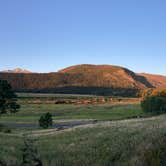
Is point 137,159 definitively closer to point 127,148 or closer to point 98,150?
point 127,148

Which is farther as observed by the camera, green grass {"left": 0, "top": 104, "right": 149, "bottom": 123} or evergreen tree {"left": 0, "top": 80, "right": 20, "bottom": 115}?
green grass {"left": 0, "top": 104, "right": 149, "bottom": 123}

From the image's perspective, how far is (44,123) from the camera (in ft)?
166

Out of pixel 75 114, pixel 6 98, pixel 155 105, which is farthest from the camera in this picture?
pixel 75 114

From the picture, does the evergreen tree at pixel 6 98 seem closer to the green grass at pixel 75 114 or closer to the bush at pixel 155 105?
the green grass at pixel 75 114

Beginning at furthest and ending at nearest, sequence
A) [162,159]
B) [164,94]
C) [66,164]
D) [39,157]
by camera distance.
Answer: [164,94], [39,157], [66,164], [162,159]

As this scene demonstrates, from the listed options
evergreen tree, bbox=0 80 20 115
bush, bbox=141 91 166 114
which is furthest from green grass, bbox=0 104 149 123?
evergreen tree, bbox=0 80 20 115

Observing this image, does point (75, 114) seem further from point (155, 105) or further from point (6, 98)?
point (6, 98)

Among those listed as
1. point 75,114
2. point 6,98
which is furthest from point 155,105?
point 6,98

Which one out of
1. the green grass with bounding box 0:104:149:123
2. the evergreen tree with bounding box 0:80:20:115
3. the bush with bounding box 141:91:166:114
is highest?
the evergreen tree with bounding box 0:80:20:115

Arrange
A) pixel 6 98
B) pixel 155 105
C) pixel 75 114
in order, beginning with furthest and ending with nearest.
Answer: pixel 75 114
pixel 155 105
pixel 6 98

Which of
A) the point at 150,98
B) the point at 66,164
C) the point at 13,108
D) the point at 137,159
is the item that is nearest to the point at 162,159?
the point at 137,159

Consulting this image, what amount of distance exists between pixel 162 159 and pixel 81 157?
386cm

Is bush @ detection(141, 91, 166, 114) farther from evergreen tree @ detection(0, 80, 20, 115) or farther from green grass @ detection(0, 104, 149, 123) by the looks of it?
evergreen tree @ detection(0, 80, 20, 115)

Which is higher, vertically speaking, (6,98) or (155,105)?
(6,98)
